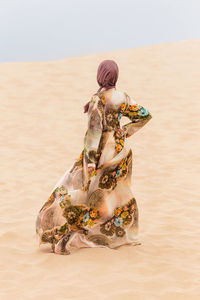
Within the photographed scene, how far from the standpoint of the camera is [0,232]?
6.26m

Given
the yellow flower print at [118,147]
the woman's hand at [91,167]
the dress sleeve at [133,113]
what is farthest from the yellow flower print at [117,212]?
the dress sleeve at [133,113]

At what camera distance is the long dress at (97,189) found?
4.91 metres

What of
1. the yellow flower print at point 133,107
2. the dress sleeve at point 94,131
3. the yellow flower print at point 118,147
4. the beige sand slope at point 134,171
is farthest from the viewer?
the yellow flower print at point 133,107

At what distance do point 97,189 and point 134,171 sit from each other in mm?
5679

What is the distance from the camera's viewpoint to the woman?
491 centimetres

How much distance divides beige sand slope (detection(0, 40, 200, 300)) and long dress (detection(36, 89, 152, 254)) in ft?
0.64

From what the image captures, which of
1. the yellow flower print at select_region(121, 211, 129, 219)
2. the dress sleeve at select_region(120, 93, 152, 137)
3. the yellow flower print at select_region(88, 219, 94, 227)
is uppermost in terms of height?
the dress sleeve at select_region(120, 93, 152, 137)

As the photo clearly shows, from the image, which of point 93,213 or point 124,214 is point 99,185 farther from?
point 124,214

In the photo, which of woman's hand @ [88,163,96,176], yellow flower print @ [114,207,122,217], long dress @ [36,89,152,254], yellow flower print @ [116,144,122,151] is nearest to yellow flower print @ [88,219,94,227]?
long dress @ [36,89,152,254]

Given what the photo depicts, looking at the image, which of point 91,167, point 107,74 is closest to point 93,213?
point 91,167

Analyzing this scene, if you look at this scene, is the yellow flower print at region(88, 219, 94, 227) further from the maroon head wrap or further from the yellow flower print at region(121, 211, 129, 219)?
the maroon head wrap

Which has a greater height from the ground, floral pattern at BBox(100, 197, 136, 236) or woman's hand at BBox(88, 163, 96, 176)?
woman's hand at BBox(88, 163, 96, 176)

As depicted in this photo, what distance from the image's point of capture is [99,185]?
498 centimetres

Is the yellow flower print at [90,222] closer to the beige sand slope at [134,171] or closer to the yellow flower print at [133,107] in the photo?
the beige sand slope at [134,171]
